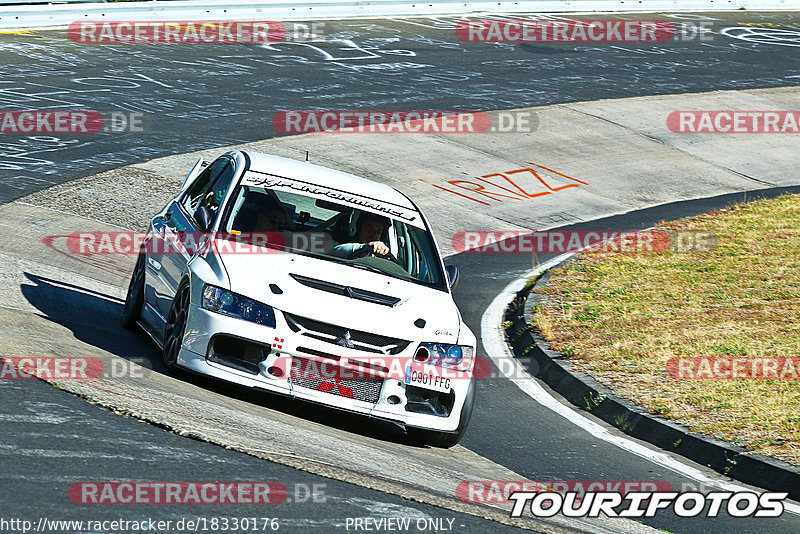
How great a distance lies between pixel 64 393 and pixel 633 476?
3.74 m

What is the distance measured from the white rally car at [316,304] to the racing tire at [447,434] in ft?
0.04

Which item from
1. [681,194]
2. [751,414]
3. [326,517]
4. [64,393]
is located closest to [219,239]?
[64,393]

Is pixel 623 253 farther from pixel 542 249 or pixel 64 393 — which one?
pixel 64 393

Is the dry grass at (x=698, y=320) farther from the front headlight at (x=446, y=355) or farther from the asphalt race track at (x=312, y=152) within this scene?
the front headlight at (x=446, y=355)

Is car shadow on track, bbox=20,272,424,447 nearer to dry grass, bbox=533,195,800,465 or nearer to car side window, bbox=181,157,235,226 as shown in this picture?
car side window, bbox=181,157,235,226

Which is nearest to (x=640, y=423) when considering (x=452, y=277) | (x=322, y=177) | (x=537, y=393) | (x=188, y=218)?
(x=537, y=393)

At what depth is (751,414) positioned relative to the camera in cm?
871

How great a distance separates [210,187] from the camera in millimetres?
9031

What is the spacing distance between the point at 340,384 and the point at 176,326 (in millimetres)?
1259

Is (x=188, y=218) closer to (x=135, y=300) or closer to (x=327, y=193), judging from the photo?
(x=135, y=300)

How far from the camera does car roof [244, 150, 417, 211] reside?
8.79 meters

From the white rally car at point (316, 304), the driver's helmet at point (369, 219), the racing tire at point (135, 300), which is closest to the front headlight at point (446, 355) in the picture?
the white rally car at point (316, 304)

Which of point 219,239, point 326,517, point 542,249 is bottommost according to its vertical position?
point 542,249

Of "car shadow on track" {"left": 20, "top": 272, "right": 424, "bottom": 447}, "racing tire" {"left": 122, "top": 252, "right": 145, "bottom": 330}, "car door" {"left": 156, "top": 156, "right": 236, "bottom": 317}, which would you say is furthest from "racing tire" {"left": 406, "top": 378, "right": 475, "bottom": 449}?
"racing tire" {"left": 122, "top": 252, "right": 145, "bottom": 330}
